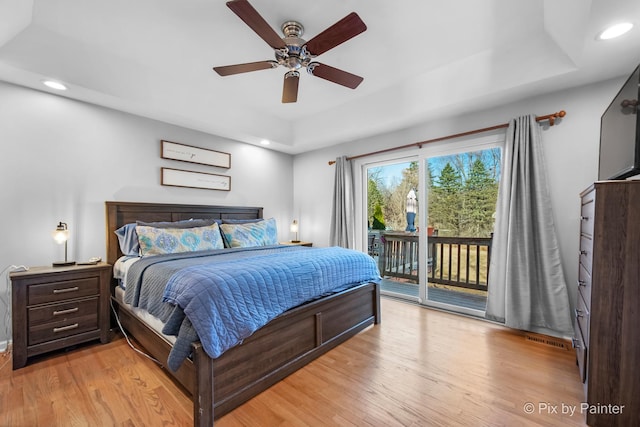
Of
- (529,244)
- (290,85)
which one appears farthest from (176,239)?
(529,244)

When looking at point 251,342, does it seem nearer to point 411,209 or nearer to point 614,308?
point 614,308

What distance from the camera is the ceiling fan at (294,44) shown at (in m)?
1.67

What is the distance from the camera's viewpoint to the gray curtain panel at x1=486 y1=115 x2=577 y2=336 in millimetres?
2576

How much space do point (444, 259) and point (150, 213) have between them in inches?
147

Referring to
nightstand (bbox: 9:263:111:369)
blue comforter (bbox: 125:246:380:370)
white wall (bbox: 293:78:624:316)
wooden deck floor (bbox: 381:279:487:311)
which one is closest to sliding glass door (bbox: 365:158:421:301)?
wooden deck floor (bbox: 381:279:487:311)

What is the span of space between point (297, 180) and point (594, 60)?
3.92m

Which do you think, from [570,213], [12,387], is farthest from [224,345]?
[570,213]

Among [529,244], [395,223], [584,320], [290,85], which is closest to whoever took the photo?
[584,320]

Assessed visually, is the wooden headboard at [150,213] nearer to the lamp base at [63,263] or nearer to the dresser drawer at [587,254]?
the lamp base at [63,263]

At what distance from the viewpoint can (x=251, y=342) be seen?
1808 mm

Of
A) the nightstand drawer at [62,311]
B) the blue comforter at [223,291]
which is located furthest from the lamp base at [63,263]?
the blue comforter at [223,291]

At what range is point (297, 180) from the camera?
507 centimetres

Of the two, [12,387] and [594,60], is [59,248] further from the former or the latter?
[594,60]

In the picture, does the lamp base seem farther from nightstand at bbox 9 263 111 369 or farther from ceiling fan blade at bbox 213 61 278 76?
ceiling fan blade at bbox 213 61 278 76
